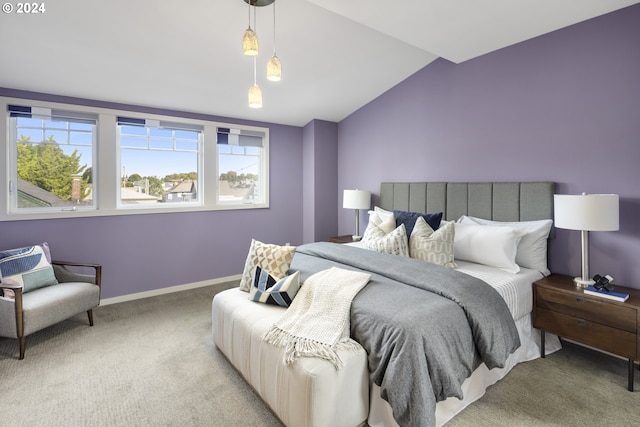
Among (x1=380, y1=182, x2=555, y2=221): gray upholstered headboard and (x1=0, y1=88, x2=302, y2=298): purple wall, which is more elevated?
(x1=380, y1=182, x2=555, y2=221): gray upholstered headboard

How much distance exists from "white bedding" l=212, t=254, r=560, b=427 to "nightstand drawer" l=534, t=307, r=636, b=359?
0.12 meters

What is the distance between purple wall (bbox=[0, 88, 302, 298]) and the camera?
11.1 ft

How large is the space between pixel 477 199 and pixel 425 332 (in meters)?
2.09

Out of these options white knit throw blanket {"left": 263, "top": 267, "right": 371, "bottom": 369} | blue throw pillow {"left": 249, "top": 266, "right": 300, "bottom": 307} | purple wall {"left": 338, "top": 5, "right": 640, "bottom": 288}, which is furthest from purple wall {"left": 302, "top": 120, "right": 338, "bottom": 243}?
white knit throw blanket {"left": 263, "top": 267, "right": 371, "bottom": 369}

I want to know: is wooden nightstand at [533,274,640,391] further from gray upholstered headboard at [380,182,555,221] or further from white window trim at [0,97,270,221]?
white window trim at [0,97,270,221]

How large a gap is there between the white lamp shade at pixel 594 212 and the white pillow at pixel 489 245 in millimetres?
453

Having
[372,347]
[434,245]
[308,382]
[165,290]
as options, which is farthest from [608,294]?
[165,290]

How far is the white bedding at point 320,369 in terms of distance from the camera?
1.58 m

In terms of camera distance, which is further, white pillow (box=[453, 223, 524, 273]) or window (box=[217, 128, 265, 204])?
window (box=[217, 128, 265, 204])

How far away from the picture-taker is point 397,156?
13.7 feet

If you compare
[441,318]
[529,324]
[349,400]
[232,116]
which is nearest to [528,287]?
[529,324]

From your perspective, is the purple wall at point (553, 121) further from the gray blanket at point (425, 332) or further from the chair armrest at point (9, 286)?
the chair armrest at point (9, 286)

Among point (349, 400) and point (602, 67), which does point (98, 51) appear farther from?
point (602, 67)

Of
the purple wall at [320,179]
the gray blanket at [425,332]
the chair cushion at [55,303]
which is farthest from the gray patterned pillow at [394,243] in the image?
the chair cushion at [55,303]
